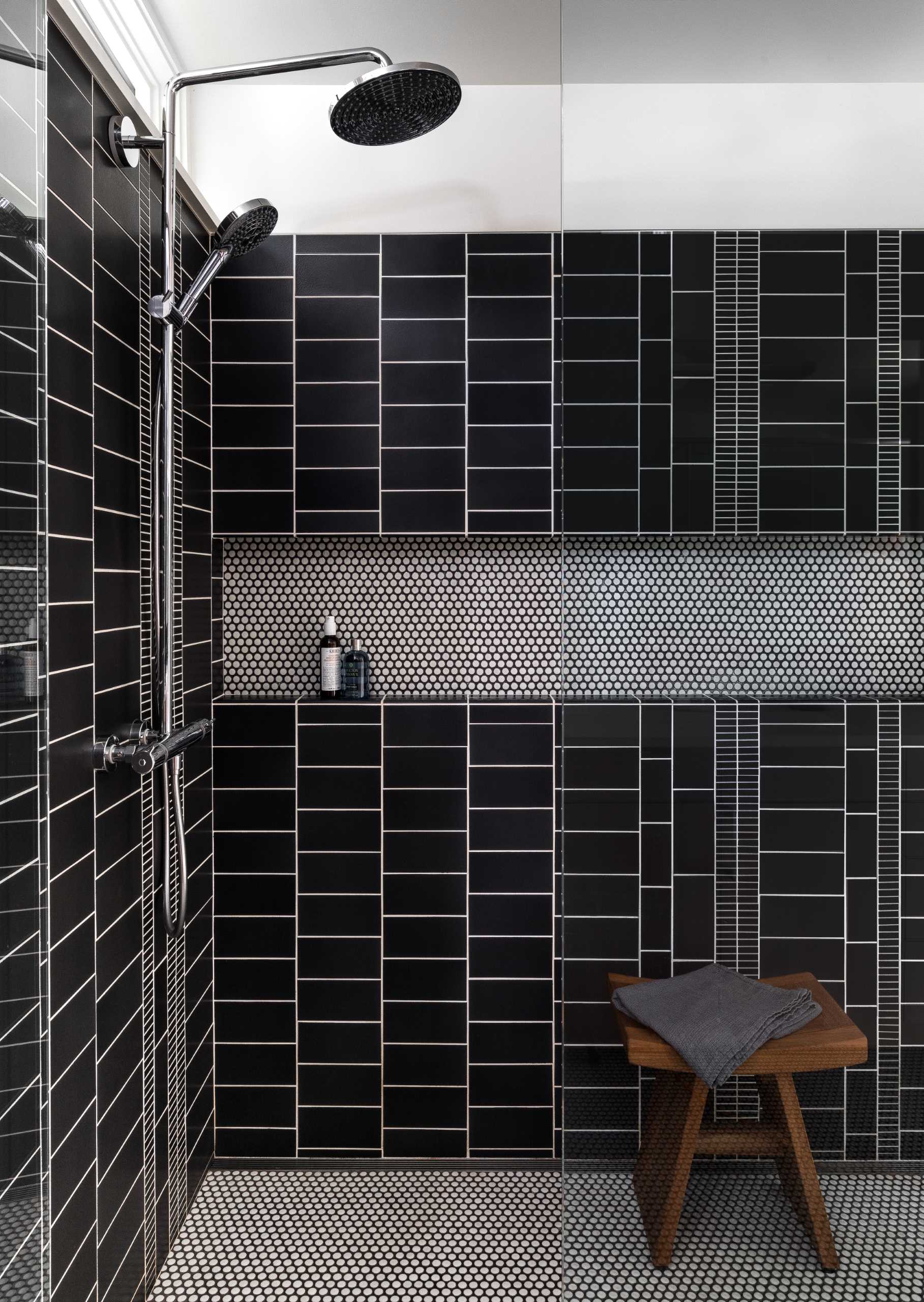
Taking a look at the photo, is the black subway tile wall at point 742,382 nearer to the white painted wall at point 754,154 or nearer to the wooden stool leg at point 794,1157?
the white painted wall at point 754,154

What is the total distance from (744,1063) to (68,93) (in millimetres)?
1526

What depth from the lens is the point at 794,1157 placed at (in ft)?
2.61

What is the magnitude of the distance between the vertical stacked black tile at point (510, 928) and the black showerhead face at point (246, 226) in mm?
1063

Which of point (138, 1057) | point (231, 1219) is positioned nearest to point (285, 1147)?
point (231, 1219)

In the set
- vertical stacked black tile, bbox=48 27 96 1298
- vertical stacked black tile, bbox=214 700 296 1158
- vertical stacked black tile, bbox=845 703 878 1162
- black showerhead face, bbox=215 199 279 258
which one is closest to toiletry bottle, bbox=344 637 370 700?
vertical stacked black tile, bbox=214 700 296 1158

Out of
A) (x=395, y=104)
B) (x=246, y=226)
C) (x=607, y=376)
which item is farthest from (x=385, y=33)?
(x=607, y=376)

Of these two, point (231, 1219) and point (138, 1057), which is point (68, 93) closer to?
point (138, 1057)

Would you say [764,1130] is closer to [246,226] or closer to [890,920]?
[890,920]

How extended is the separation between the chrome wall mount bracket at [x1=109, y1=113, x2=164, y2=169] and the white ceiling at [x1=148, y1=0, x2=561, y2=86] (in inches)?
24.5

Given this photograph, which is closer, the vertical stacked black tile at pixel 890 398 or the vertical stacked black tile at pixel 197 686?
Result: the vertical stacked black tile at pixel 890 398

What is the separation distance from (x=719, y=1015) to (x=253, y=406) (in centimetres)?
164

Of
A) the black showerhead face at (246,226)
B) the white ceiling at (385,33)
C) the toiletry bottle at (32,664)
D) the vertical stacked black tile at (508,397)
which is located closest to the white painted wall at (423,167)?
the white ceiling at (385,33)

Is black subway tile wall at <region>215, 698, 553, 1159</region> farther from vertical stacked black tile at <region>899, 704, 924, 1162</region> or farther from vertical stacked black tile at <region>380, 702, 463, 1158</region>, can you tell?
vertical stacked black tile at <region>899, 704, 924, 1162</region>

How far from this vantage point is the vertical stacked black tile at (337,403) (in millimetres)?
1936
